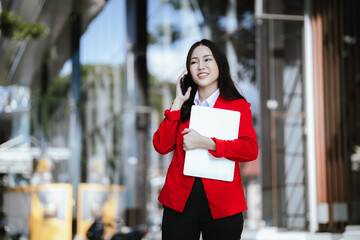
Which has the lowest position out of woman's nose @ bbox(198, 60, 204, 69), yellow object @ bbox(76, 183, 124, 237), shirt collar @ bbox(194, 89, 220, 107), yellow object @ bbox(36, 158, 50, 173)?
yellow object @ bbox(76, 183, 124, 237)

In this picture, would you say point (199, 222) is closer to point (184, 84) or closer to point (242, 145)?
point (242, 145)

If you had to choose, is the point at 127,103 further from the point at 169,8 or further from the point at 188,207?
the point at 188,207

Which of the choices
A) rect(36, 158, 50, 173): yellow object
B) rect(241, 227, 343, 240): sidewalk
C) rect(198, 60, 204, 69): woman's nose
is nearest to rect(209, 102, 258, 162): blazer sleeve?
rect(198, 60, 204, 69): woman's nose

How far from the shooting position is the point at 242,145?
2.08 meters

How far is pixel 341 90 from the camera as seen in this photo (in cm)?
572

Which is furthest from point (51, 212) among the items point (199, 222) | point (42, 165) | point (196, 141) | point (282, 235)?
point (196, 141)

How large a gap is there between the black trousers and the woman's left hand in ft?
0.47

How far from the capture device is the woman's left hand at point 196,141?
6.75 ft

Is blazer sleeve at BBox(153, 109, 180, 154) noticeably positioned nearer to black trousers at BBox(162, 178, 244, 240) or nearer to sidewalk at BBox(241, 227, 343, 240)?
black trousers at BBox(162, 178, 244, 240)

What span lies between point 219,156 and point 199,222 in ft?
0.94

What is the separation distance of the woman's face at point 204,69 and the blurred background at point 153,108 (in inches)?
66.6

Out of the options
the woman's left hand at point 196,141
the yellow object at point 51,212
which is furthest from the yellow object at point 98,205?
the woman's left hand at point 196,141

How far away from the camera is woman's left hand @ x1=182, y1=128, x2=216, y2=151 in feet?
6.75

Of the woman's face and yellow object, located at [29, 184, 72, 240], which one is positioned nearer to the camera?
the woman's face
